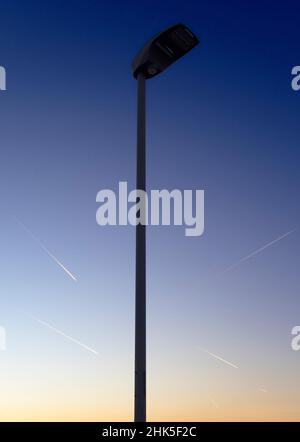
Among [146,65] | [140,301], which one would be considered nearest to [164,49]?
[146,65]

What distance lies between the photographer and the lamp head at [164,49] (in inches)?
278

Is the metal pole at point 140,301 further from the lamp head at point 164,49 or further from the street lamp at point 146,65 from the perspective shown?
the lamp head at point 164,49

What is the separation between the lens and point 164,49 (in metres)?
7.16

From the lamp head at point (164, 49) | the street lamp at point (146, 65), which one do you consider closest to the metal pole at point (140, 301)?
the street lamp at point (146, 65)

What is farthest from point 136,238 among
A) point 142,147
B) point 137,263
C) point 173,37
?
point 173,37

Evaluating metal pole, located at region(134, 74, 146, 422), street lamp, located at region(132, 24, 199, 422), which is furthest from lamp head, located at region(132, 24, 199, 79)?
metal pole, located at region(134, 74, 146, 422)

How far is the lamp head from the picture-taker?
7.07m

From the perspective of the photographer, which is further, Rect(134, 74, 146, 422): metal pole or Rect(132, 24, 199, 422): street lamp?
Rect(132, 24, 199, 422): street lamp

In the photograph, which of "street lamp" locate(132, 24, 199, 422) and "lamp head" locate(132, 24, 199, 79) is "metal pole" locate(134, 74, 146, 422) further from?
"lamp head" locate(132, 24, 199, 79)

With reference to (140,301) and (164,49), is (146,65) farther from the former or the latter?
(140,301)

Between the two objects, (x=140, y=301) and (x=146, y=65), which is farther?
(x=146, y=65)

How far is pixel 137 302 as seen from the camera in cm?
599

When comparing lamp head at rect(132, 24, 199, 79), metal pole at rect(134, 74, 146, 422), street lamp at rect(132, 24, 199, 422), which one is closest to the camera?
metal pole at rect(134, 74, 146, 422)
